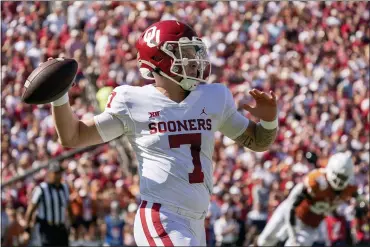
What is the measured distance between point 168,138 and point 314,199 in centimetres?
451

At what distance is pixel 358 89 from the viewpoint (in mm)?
14352

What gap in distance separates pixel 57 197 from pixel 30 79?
6294 mm

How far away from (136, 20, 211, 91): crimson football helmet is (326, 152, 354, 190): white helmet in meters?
4.20

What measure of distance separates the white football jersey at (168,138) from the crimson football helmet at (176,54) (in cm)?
8

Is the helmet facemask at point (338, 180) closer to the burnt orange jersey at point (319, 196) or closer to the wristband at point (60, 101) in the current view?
the burnt orange jersey at point (319, 196)

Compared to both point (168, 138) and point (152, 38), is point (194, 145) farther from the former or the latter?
point (152, 38)

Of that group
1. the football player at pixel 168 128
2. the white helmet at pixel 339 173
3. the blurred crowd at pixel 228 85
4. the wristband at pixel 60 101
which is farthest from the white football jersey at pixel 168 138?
the blurred crowd at pixel 228 85

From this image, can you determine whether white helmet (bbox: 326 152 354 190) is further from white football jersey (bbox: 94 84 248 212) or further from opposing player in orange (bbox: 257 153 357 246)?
white football jersey (bbox: 94 84 248 212)

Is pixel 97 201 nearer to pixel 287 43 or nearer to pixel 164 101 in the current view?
pixel 287 43

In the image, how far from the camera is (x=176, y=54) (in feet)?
13.9

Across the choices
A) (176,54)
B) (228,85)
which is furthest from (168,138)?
(228,85)

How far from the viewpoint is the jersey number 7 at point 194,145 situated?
164 inches

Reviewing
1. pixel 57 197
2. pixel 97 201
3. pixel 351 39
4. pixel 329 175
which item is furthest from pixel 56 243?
pixel 351 39

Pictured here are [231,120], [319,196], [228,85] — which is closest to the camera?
[231,120]
